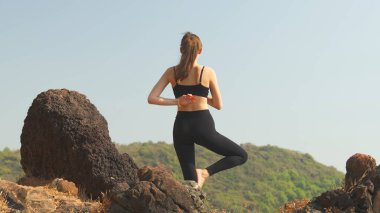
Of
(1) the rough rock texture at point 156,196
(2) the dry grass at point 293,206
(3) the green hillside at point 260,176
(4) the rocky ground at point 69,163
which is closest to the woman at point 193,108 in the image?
(1) the rough rock texture at point 156,196

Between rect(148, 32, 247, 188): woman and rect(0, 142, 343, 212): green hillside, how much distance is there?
56540 millimetres

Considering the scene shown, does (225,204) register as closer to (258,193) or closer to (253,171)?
(258,193)

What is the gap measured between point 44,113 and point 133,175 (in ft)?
8.25

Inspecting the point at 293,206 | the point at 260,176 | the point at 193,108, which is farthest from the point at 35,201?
the point at 260,176

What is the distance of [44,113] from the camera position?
15.4 m

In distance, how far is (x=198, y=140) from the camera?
9.99 metres

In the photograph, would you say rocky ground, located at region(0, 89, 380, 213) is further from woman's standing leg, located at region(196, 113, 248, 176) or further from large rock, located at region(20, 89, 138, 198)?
woman's standing leg, located at region(196, 113, 248, 176)

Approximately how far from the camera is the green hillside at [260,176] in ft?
247

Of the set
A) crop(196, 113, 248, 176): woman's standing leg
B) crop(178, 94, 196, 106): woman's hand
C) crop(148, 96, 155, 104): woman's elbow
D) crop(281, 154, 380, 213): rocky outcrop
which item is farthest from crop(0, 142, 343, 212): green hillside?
crop(178, 94, 196, 106): woman's hand

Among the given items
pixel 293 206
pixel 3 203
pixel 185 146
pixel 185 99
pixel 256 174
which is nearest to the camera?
pixel 185 99

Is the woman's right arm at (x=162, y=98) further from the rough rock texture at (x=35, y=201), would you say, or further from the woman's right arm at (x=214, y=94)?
the rough rock texture at (x=35, y=201)

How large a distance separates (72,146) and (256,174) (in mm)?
73223

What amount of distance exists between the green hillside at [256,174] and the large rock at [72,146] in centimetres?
5138

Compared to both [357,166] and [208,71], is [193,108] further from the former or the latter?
[357,166]
